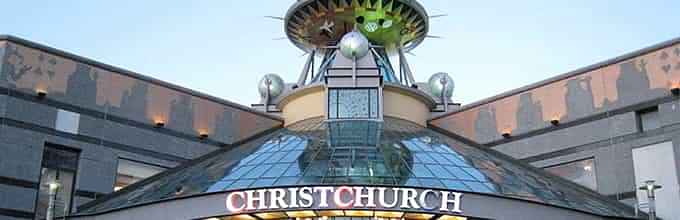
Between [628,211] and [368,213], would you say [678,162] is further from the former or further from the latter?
[368,213]

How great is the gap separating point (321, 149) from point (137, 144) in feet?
37.3

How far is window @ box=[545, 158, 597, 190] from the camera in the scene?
1544 inches

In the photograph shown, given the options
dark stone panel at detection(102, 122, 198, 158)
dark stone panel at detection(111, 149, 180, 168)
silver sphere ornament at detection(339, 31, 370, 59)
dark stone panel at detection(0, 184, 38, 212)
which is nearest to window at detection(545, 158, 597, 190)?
silver sphere ornament at detection(339, 31, 370, 59)

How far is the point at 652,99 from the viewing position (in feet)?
124

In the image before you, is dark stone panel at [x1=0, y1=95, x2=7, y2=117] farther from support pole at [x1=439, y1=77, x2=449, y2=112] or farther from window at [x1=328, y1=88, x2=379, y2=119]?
support pole at [x1=439, y1=77, x2=449, y2=112]

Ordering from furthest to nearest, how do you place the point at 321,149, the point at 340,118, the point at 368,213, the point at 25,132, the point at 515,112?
the point at 515,112
the point at 340,118
the point at 25,132
the point at 321,149
the point at 368,213

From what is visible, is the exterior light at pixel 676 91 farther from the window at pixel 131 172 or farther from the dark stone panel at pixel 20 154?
the dark stone panel at pixel 20 154

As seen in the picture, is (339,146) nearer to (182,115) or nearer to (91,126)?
(182,115)

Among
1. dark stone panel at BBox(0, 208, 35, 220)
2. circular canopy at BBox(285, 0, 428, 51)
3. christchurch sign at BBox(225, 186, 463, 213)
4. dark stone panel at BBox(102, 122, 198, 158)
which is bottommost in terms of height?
christchurch sign at BBox(225, 186, 463, 213)

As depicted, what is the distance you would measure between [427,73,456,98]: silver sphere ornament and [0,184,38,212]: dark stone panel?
24.1 m

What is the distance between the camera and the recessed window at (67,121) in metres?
38.7

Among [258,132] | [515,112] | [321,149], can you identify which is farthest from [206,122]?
[515,112]

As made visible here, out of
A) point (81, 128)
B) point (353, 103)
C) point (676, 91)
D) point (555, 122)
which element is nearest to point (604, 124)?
point (555, 122)

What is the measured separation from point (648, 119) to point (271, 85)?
2277 cm
